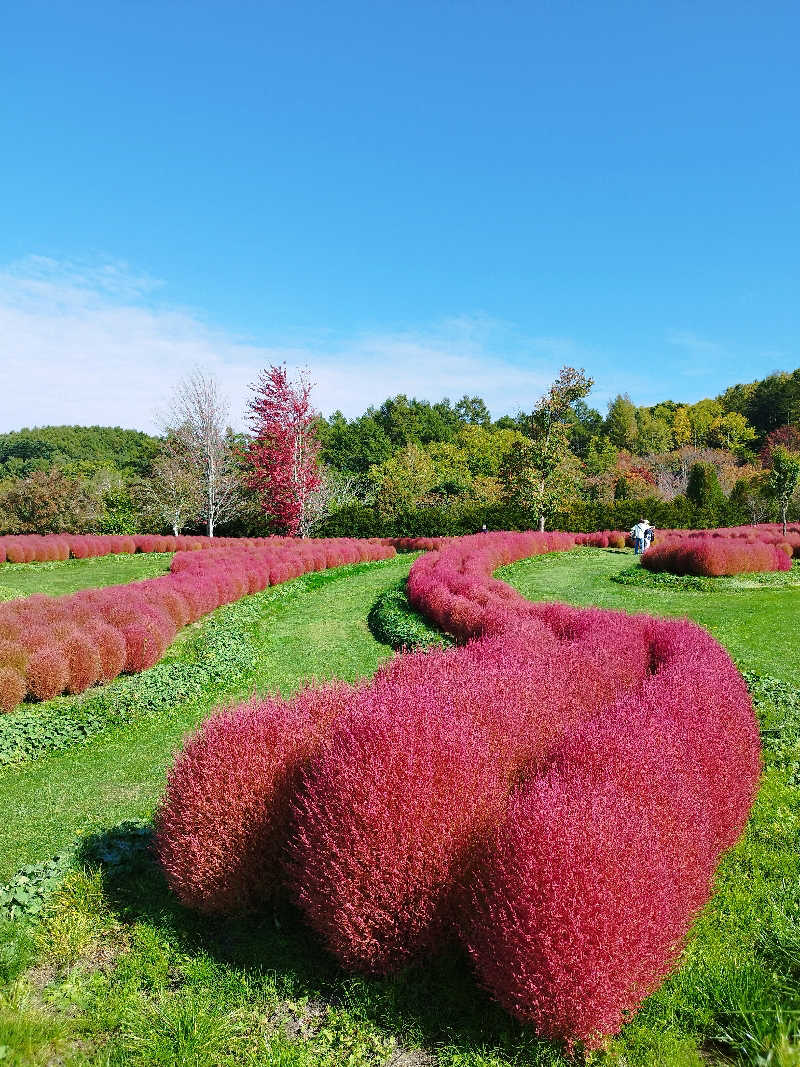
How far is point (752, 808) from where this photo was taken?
4.84m

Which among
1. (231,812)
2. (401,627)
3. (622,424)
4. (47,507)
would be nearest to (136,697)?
(401,627)

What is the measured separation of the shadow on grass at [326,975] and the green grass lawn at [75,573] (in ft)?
45.6

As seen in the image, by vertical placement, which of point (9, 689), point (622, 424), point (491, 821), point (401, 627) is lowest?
point (9, 689)

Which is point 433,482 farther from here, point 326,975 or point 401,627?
point 326,975

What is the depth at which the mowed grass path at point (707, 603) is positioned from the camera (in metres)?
9.81

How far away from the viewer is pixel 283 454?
3122 cm

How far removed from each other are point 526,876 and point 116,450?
215 feet

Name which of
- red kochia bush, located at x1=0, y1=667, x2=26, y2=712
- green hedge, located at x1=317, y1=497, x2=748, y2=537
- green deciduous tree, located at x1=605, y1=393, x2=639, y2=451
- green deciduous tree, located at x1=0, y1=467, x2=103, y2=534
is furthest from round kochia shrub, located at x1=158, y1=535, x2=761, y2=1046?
green deciduous tree, located at x1=605, y1=393, x2=639, y2=451

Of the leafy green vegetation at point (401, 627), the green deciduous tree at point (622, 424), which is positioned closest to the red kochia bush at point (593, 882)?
the leafy green vegetation at point (401, 627)

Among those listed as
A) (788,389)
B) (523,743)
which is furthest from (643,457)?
(523,743)

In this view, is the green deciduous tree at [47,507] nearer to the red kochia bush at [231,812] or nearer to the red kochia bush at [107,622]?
the red kochia bush at [107,622]

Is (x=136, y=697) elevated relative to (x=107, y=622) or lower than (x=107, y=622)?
lower

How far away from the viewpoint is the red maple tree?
3080cm

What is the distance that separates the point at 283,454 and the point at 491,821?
2922 cm
